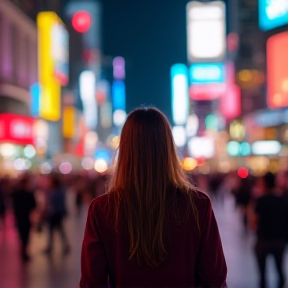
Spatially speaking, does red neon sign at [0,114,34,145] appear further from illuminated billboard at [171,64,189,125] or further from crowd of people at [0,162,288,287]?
illuminated billboard at [171,64,189,125]

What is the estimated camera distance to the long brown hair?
3168mm

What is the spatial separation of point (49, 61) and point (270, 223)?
53336 mm

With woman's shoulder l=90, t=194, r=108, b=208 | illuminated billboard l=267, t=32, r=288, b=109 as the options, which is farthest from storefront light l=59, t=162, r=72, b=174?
woman's shoulder l=90, t=194, r=108, b=208

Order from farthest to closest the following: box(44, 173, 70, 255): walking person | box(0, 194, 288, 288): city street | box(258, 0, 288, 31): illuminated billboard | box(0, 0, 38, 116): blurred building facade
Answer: box(0, 0, 38, 116): blurred building facade < box(258, 0, 288, 31): illuminated billboard < box(44, 173, 70, 255): walking person < box(0, 194, 288, 288): city street

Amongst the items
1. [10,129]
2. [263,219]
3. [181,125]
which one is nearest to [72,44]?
[181,125]

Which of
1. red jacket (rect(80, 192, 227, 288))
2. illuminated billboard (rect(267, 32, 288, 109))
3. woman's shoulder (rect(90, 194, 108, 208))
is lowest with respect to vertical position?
red jacket (rect(80, 192, 227, 288))

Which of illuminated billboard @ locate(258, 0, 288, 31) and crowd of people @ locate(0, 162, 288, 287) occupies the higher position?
illuminated billboard @ locate(258, 0, 288, 31)

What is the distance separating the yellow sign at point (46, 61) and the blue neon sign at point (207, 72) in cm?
1183

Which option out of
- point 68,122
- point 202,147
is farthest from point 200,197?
point 202,147

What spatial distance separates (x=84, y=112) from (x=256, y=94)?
4357 cm

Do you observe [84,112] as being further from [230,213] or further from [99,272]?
[99,272]

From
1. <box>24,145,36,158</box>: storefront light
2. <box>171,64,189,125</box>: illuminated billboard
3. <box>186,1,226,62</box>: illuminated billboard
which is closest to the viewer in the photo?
<box>24,145,36,158</box>: storefront light

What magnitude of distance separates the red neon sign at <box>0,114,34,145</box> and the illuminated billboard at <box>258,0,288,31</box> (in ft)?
60.0

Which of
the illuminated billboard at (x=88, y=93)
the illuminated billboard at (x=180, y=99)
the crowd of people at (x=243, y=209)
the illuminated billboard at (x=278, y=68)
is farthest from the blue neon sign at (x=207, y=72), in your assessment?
the illuminated billboard at (x=180, y=99)
